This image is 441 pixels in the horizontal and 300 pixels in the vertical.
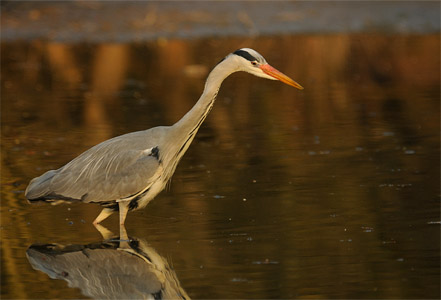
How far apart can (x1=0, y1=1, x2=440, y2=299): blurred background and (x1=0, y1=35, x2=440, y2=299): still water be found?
3cm

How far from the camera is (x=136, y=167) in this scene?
7.61 meters

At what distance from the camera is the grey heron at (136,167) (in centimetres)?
762

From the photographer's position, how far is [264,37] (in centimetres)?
2012

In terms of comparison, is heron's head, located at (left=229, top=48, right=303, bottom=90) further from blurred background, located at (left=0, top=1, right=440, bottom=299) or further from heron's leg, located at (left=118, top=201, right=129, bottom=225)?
heron's leg, located at (left=118, top=201, right=129, bottom=225)

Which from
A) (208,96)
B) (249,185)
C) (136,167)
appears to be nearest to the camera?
(136,167)

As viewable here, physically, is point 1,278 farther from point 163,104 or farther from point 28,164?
point 163,104

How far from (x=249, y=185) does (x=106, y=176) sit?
1679 mm

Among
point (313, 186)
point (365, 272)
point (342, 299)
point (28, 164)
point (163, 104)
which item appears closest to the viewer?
point (342, 299)

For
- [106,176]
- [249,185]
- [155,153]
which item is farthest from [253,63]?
[249,185]

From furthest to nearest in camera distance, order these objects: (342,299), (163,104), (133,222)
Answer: (163,104), (133,222), (342,299)

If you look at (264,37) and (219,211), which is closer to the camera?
(219,211)

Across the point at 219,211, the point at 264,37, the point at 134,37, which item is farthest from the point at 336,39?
the point at 219,211

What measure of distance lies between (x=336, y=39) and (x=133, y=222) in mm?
12647

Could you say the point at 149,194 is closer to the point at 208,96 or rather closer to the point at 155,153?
the point at 155,153
